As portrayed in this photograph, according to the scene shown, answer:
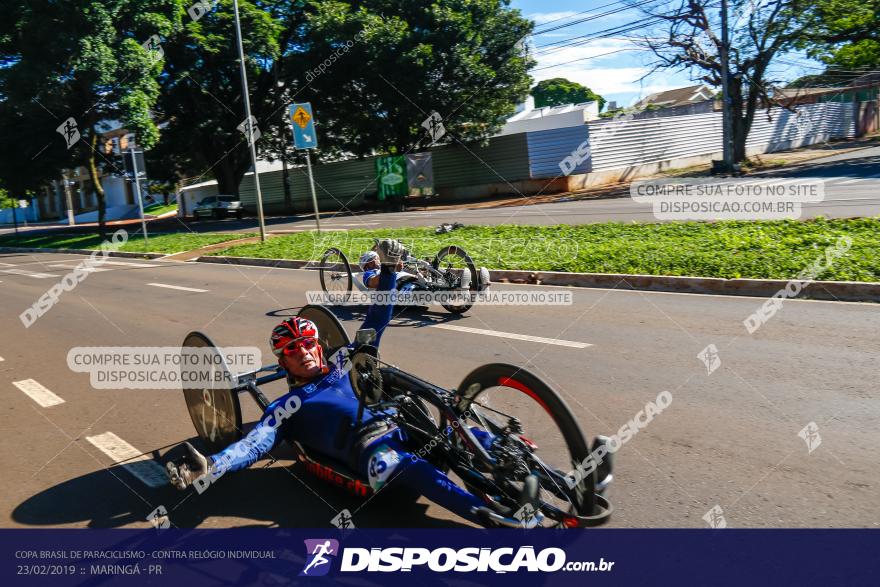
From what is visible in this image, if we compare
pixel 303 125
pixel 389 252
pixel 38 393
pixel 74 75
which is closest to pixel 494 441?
pixel 389 252

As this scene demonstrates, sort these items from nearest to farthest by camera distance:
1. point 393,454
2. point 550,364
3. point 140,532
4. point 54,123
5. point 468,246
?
point 393,454 → point 140,532 → point 550,364 → point 468,246 → point 54,123

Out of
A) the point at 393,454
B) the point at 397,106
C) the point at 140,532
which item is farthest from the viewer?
the point at 397,106

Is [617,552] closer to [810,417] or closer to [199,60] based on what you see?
[810,417]

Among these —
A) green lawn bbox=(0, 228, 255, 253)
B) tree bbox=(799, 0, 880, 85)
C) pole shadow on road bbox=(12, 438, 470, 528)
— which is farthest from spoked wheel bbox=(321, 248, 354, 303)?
tree bbox=(799, 0, 880, 85)

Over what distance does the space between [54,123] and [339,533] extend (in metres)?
32.6

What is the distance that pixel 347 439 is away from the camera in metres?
3.92

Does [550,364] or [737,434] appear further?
[550,364]

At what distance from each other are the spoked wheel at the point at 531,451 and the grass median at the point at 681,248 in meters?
6.51

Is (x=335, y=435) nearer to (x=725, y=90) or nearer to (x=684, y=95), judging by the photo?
(x=725, y=90)

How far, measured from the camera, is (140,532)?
154 inches

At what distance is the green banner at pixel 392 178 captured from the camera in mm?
33781

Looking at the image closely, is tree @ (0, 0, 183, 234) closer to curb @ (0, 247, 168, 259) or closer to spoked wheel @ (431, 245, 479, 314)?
curb @ (0, 247, 168, 259)

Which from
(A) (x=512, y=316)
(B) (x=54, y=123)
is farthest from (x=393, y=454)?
(B) (x=54, y=123)

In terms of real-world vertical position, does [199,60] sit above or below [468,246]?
above
